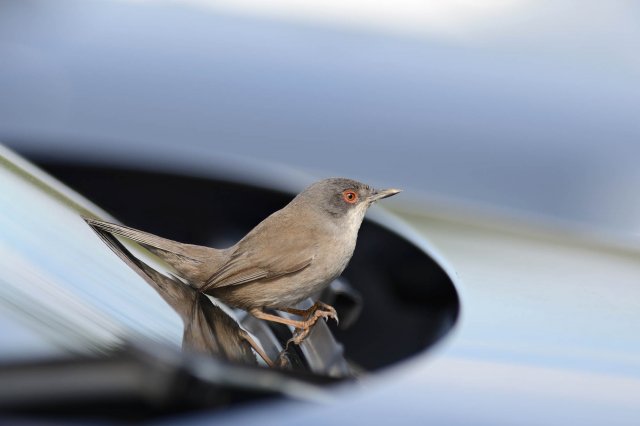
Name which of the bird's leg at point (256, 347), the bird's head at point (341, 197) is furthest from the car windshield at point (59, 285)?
the bird's head at point (341, 197)

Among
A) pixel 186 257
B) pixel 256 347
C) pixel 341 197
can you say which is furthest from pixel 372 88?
pixel 256 347

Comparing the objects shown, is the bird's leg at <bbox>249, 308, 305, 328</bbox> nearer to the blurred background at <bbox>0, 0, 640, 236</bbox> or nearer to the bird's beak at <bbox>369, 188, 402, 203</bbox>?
the bird's beak at <bbox>369, 188, 402, 203</bbox>

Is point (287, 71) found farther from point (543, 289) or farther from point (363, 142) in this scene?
point (543, 289)

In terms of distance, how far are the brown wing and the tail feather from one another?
0.06 m

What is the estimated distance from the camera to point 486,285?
281cm

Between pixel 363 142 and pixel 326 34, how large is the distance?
862 mm

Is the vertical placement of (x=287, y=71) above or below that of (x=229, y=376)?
above

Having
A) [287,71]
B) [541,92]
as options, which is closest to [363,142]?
[287,71]

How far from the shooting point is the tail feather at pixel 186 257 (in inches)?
110

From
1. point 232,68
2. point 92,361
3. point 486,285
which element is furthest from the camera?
point 232,68

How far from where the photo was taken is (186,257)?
2.85 metres

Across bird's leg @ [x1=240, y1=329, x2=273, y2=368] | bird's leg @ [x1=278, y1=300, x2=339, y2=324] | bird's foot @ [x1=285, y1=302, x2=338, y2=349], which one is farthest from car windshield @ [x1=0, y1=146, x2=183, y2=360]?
bird's leg @ [x1=278, y1=300, x2=339, y2=324]

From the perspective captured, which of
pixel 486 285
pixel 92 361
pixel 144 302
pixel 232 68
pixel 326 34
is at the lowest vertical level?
pixel 92 361

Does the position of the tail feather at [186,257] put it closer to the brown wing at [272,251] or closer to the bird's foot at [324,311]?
the brown wing at [272,251]
